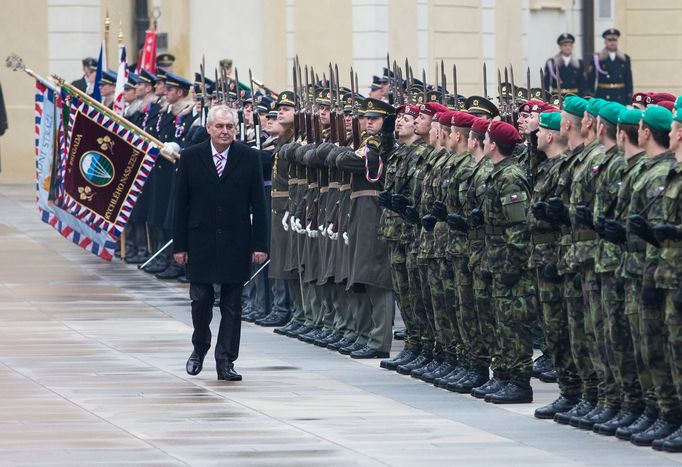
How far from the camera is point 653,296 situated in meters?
11.2

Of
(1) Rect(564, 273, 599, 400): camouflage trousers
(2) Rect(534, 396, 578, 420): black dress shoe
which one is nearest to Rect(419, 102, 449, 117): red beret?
(1) Rect(564, 273, 599, 400): camouflage trousers

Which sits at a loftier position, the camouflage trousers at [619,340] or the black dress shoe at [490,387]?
the camouflage trousers at [619,340]

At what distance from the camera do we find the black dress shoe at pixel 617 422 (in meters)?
11.7

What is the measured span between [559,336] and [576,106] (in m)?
1.37

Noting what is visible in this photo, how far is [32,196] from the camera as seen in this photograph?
1184 inches

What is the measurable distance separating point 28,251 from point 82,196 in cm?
174

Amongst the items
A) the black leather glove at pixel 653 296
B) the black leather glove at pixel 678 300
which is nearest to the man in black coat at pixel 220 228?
the black leather glove at pixel 653 296

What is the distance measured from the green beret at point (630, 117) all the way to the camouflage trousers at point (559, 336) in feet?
3.95

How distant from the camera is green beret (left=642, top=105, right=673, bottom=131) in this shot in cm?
1146

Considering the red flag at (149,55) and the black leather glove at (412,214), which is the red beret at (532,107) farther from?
the red flag at (149,55)

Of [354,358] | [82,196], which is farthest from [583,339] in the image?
[82,196]

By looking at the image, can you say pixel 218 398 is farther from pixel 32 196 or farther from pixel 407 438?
pixel 32 196

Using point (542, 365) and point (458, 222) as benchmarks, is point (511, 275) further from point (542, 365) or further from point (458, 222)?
point (542, 365)

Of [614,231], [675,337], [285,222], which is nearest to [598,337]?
[614,231]
